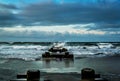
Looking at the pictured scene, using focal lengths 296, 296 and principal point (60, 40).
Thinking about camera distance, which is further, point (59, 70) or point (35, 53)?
point (35, 53)

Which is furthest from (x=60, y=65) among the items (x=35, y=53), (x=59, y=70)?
(x=35, y=53)

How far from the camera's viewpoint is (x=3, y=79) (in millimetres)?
15914

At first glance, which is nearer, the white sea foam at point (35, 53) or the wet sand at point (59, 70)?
the wet sand at point (59, 70)

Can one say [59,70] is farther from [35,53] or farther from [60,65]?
[35,53]

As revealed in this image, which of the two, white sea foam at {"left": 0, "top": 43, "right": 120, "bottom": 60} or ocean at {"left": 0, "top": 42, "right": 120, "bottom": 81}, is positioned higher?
white sea foam at {"left": 0, "top": 43, "right": 120, "bottom": 60}

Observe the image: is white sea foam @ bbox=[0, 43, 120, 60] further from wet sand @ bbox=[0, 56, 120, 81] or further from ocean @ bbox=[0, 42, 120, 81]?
wet sand @ bbox=[0, 56, 120, 81]

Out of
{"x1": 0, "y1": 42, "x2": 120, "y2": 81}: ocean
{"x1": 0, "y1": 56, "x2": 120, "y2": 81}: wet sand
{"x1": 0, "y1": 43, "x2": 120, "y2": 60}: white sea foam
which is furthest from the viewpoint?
{"x1": 0, "y1": 43, "x2": 120, "y2": 60}: white sea foam

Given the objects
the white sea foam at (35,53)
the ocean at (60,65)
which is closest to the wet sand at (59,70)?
the ocean at (60,65)

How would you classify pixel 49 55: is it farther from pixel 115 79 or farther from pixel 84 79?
pixel 84 79

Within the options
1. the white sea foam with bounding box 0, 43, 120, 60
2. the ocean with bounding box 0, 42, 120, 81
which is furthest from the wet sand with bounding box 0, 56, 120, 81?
the white sea foam with bounding box 0, 43, 120, 60

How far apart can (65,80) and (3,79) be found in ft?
11.5

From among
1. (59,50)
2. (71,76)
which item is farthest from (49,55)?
(71,76)

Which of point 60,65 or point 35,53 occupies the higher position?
point 35,53

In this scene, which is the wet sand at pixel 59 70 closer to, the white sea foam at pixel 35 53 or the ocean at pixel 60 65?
the ocean at pixel 60 65
